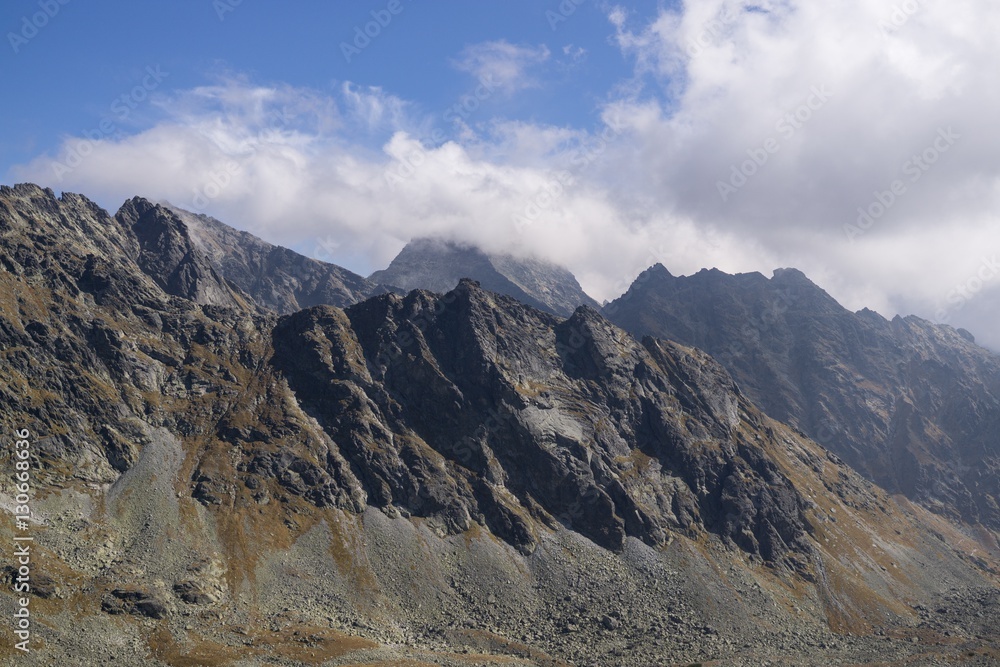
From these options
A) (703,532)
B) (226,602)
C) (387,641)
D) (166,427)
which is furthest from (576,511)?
(166,427)

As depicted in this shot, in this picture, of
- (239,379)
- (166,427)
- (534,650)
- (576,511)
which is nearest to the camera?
(534,650)

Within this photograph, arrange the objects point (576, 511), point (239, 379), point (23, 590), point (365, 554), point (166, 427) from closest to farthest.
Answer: point (23, 590), point (365, 554), point (166, 427), point (576, 511), point (239, 379)

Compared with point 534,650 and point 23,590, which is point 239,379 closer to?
point 23,590

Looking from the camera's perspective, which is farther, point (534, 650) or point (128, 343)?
point (128, 343)

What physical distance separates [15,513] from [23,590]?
22.2 metres

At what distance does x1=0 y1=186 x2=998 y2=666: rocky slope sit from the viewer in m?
118

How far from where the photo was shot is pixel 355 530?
500 ft

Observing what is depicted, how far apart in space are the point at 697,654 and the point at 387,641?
201 ft

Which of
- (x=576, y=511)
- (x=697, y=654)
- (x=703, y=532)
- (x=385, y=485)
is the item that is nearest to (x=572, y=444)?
(x=576, y=511)

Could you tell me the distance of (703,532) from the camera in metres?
182

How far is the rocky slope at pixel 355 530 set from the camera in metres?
118

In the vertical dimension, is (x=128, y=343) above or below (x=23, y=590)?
above

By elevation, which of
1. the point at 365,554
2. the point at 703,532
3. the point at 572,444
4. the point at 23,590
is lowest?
the point at 23,590

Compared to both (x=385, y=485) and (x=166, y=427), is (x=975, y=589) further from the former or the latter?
(x=166, y=427)
